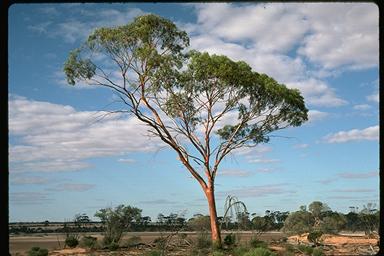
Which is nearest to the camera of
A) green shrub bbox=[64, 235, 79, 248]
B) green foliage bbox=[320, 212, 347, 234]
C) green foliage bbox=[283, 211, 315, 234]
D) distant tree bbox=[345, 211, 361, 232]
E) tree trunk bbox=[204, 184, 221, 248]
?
tree trunk bbox=[204, 184, 221, 248]

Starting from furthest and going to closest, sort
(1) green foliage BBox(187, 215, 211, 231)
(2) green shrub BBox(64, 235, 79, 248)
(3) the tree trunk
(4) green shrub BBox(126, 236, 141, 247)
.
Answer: (1) green foliage BBox(187, 215, 211, 231) < (2) green shrub BBox(64, 235, 79, 248) < (4) green shrub BBox(126, 236, 141, 247) < (3) the tree trunk

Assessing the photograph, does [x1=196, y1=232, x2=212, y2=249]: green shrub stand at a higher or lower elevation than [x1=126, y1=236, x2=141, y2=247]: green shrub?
higher

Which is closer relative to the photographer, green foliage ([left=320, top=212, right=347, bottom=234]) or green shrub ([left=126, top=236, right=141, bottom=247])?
green shrub ([left=126, top=236, right=141, bottom=247])

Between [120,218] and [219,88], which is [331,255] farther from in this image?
[120,218]

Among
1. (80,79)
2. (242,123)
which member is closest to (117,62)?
(80,79)

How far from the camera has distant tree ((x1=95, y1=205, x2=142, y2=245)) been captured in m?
22.9

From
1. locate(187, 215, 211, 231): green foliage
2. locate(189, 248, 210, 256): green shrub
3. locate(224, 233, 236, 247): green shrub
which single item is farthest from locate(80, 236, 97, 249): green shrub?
locate(187, 215, 211, 231): green foliage

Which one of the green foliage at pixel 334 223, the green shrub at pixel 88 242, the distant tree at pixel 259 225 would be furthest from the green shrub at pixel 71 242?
the green foliage at pixel 334 223

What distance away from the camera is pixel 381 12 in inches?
94.7

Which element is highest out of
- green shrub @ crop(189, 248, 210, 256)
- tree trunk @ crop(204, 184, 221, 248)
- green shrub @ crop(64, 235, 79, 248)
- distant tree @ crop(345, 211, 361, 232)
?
tree trunk @ crop(204, 184, 221, 248)

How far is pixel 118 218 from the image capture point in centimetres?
2444

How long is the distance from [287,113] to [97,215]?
420 inches

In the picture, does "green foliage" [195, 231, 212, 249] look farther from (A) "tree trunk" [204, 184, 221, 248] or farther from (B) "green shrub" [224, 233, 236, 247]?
(B) "green shrub" [224, 233, 236, 247]

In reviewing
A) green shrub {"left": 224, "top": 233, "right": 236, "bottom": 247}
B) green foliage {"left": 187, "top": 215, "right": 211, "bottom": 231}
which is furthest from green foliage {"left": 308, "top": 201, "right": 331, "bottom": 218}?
green shrub {"left": 224, "top": 233, "right": 236, "bottom": 247}
